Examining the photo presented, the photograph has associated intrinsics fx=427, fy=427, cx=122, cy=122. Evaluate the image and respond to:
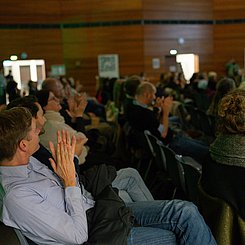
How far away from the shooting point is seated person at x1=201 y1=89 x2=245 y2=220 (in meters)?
2.33

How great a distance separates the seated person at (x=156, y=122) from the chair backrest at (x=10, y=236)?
2708mm

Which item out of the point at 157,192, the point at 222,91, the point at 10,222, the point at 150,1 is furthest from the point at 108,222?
the point at 150,1

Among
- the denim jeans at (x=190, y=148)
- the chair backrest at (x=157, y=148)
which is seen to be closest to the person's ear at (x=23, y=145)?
the chair backrest at (x=157, y=148)

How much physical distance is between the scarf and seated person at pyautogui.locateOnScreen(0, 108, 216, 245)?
0.33 meters

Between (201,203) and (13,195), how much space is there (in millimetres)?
1150

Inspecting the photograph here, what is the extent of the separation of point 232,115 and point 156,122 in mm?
2216

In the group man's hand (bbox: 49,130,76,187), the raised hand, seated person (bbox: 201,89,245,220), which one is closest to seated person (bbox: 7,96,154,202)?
seated person (bbox: 201,89,245,220)

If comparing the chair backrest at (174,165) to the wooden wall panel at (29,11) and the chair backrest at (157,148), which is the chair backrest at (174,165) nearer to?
the chair backrest at (157,148)

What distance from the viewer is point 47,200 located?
2.01m

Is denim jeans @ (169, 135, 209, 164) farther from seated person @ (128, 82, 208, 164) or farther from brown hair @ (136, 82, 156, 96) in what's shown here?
brown hair @ (136, 82, 156, 96)

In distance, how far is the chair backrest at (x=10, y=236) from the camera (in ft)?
5.98

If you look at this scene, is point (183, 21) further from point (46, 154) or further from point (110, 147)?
point (46, 154)

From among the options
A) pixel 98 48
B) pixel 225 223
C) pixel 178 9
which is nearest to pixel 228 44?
pixel 178 9

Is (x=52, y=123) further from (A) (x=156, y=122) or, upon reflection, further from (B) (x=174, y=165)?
(A) (x=156, y=122)
